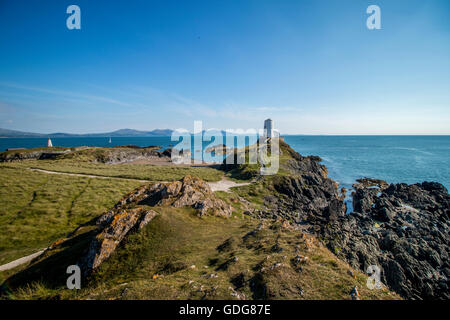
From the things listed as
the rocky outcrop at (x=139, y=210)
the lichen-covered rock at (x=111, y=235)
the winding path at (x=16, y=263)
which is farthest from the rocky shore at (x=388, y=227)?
the winding path at (x=16, y=263)

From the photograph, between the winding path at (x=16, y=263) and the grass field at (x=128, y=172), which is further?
the grass field at (x=128, y=172)

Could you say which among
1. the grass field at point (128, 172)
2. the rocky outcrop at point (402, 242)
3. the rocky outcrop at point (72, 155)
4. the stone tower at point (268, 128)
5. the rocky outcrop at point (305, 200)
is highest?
the stone tower at point (268, 128)

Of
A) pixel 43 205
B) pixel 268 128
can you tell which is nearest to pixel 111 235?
pixel 43 205

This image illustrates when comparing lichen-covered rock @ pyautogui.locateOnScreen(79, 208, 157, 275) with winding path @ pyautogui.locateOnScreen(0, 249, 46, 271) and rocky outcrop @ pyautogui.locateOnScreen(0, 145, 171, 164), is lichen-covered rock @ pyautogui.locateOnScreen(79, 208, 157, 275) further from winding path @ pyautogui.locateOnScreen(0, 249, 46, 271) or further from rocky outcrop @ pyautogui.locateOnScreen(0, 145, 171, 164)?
rocky outcrop @ pyautogui.locateOnScreen(0, 145, 171, 164)

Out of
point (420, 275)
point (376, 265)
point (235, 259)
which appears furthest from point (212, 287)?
point (420, 275)

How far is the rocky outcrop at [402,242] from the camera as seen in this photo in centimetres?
1923

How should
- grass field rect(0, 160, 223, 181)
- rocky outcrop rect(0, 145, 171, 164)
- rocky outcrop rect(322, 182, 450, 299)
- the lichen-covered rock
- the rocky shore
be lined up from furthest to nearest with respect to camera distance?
rocky outcrop rect(0, 145, 171, 164)
grass field rect(0, 160, 223, 181)
the rocky shore
rocky outcrop rect(322, 182, 450, 299)
the lichen-covered rock

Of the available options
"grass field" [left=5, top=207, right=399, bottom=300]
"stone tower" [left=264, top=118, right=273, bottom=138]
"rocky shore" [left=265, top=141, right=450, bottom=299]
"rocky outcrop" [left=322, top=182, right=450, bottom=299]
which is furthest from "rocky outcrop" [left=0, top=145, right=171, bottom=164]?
"rocky outcrop" [left=322, top=182, right=450, bottom=299]

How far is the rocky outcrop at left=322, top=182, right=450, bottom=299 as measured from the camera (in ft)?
63.1

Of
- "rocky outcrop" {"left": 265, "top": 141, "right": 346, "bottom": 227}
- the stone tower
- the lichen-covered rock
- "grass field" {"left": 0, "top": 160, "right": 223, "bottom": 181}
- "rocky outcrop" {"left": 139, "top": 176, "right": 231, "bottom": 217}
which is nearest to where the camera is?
the lichen-covered rock

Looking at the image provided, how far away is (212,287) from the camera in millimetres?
8648

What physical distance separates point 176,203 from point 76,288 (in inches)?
400

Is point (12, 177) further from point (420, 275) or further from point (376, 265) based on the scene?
point (420, 275)

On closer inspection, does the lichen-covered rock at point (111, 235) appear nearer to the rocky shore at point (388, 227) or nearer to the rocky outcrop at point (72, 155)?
the rocky shore at point (388, 227)
